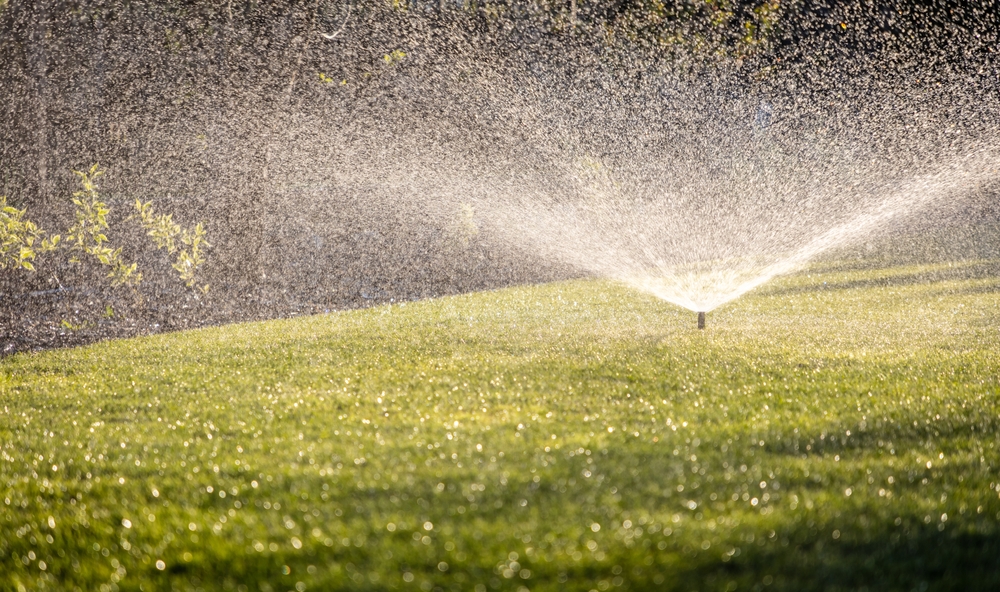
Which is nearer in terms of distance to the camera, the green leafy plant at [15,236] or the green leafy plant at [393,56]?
the green leafy plant at [15,236]

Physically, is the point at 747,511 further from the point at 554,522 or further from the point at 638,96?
the point at 638,96

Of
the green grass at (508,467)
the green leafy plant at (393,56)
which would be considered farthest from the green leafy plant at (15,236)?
the green leafy plant at (393,56)

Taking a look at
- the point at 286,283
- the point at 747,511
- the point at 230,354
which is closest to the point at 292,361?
the point at 230,354

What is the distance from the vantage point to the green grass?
251 cm

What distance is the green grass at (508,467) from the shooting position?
8.22 feet

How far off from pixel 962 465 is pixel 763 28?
1195 centimetres

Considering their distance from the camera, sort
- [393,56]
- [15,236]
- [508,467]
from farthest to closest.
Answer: [393,56] → [15,236] → [508,467]

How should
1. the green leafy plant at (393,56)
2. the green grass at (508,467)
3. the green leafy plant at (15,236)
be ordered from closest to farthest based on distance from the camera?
the green grass at (508,467)
the green leafy plant at (15,236)
the green leafy plant at (393,56)

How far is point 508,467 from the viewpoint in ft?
11.2

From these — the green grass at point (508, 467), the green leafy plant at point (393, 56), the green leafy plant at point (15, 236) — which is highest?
the green leafy plant at point (393, 56)

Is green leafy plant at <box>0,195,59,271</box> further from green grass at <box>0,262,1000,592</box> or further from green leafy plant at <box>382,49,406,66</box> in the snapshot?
green leafy plant at <box>382,49,406,66</box>

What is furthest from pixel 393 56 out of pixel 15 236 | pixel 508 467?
pixel 508 467

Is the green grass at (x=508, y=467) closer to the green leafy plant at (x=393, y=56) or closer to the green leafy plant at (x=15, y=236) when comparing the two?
the green leafy plant at (x=15, y=236)

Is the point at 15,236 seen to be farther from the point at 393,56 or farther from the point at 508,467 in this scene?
the point at 508,467
